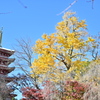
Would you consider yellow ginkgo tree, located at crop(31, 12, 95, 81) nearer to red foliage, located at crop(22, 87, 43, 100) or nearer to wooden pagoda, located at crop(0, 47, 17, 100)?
red foliage, located at crop(22, 87, 43, 100)

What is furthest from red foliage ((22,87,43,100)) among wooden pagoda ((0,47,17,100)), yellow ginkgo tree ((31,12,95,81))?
wooden pagoda ((0,47,17,100))

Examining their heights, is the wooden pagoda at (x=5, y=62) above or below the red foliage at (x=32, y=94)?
above

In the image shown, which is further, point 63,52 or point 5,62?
point 5,62

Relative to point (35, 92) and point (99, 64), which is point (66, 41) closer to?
point (99, 64)

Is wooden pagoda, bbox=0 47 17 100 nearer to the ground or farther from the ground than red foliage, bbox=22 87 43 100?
farther from the ground

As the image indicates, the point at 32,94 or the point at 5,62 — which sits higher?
the point at 5,62

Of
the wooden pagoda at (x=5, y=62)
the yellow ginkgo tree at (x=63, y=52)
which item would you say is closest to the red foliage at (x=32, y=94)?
the yellow ginkgo tree at (x=63, y=52)

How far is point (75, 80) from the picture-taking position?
44.4 feet

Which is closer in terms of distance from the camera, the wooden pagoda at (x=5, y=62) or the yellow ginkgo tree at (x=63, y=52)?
the yellow ginkgo tree at (x=63, y=52)

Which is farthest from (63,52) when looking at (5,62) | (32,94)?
(5,62)

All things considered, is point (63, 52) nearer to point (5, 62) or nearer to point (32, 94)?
point (32, 94)

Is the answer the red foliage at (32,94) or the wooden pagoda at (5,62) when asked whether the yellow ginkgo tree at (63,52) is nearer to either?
the red foliage at (32,94)

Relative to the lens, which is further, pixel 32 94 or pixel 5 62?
pixel 5 62

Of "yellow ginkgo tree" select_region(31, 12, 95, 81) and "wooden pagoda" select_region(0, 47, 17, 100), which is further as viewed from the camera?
"wooden pagoda" select_region(0, 47, 17, 100)
